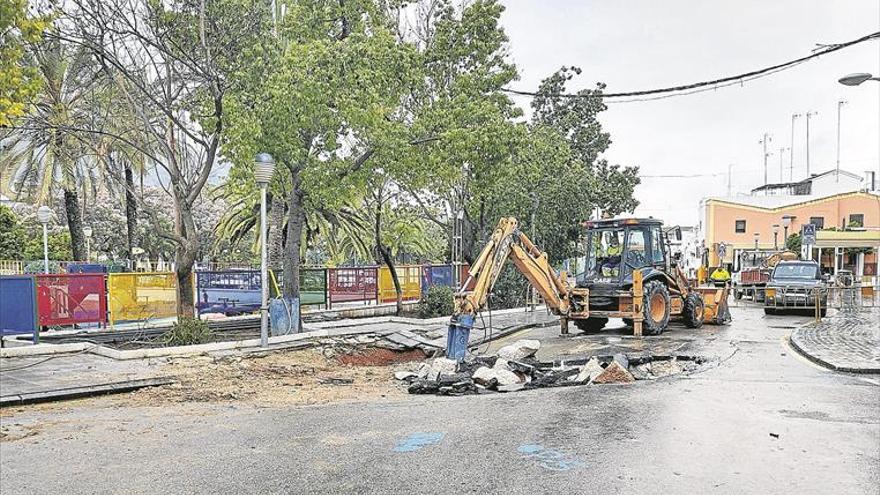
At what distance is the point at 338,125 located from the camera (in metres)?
16.2

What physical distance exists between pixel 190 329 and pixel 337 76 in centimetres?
613

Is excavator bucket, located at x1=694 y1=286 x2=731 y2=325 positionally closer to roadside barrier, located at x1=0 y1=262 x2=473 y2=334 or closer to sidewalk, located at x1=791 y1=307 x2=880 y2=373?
sidewalk, located at x1=791 y1=307 x2=880 y2=373

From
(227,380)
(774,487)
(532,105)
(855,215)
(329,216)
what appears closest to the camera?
(774,487)

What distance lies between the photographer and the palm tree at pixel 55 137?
16.2 m

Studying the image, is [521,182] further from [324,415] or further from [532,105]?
[324,415]

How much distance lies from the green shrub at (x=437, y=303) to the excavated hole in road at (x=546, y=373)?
8112 millimetres

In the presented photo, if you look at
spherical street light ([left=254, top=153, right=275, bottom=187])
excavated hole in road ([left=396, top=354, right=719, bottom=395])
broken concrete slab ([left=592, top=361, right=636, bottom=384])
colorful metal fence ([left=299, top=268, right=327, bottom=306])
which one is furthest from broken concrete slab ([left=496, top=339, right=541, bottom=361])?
colorful metal fence ([left=299, top=268, right=327, bottom=306])

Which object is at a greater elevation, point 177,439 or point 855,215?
point 855,215

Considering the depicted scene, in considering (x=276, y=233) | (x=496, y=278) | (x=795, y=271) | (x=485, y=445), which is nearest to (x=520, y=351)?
(x=496, y=278)

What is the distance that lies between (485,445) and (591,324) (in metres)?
12.4


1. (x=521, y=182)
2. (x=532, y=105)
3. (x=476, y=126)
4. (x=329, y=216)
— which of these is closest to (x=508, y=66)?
(x=476, y=126)

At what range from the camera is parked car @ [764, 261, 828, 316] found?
2469 cm

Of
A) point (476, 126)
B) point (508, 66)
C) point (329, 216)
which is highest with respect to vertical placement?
point (508, 66)

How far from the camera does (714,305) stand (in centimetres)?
2105
